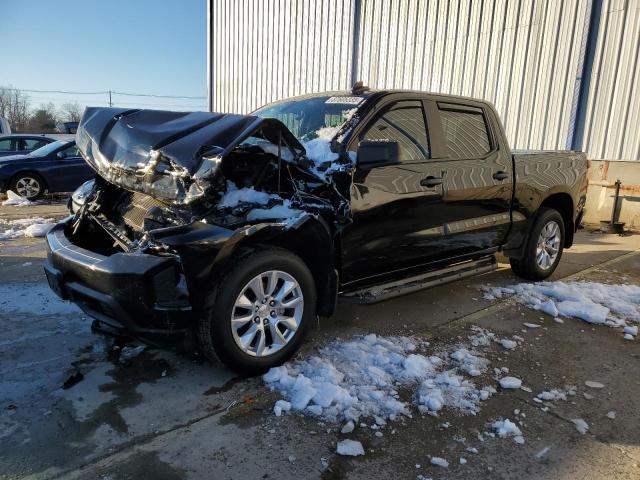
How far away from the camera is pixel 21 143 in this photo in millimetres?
13055

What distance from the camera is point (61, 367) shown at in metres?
3.34

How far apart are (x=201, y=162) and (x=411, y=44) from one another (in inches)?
383

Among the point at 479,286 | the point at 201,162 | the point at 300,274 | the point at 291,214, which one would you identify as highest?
the point at 201,162

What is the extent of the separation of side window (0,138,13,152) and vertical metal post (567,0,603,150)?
13.1 meters

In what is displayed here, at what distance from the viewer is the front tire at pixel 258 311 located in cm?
299

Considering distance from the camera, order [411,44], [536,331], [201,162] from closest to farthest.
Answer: [201,162], [536,331], [411,44]

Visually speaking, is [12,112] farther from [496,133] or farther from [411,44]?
[496,133]

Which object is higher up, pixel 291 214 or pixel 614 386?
pixel 291 214

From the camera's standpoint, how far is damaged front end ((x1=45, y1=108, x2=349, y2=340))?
2.83 metres

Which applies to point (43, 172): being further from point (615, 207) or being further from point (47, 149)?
point (615, 207)

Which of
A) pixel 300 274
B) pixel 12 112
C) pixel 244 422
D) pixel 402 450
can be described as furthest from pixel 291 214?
pixel 12 112

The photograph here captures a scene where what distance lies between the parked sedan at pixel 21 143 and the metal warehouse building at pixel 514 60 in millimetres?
6759

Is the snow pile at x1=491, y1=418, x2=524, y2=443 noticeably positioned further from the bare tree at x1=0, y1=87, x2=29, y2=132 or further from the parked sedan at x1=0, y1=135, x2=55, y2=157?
the bare tree at x1=0, y1=87, x2=29, y2=132

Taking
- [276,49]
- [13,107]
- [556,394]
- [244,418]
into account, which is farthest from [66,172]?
[13,107]
